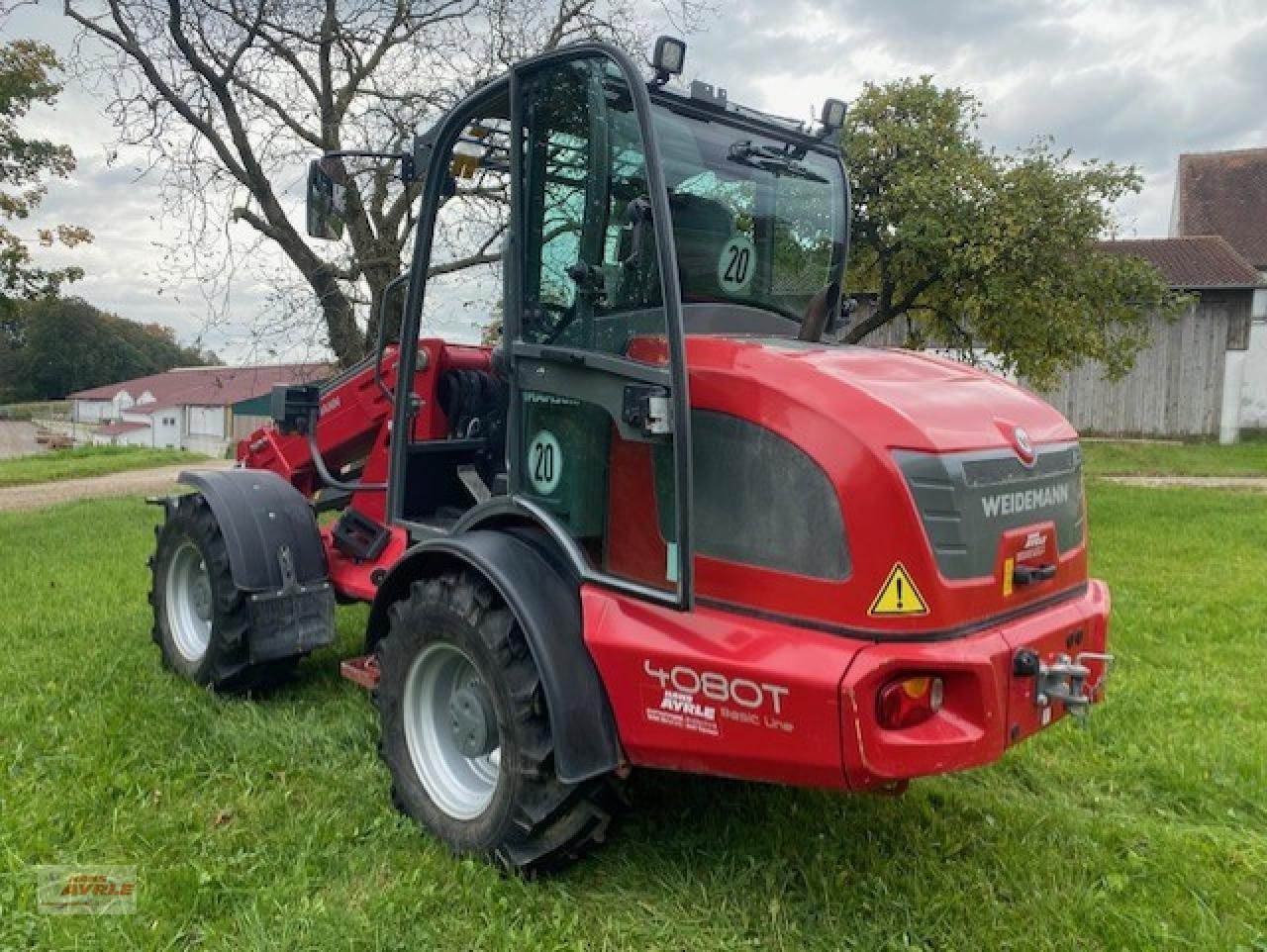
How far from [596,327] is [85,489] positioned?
1791 centimetres

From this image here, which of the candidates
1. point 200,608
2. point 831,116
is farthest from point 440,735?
point 831,116

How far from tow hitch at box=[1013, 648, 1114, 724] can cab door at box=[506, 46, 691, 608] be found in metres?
0.91

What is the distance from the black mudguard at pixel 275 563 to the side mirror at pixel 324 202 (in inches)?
47.5

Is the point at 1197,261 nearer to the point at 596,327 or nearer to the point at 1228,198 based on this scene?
the point at 1228,198

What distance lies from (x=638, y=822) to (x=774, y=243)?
2094 millimetres

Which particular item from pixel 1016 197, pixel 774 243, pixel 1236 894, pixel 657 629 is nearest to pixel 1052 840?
pixel 1236 894

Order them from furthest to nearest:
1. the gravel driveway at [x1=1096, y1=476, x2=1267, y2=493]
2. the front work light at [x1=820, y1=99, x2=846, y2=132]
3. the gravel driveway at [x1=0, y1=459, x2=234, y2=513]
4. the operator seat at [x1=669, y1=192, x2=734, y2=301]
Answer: the gravel driveway at [x1=0, y1=459, x2=234, y2=513] → the gravel driveway at [x1=1096, y1=476, x2=1267, y2=493] → the front work light at [x1=820, y1=99, x2=846, y2=132] → the operator seat at [x1=669, y1=192, x2=734, y2=301]

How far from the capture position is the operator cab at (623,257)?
9.59 ft

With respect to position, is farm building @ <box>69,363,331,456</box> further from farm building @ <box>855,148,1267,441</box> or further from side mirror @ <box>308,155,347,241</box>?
side mirror @ <box>308,155,347,241</box>

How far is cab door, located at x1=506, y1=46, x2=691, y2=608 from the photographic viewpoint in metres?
2.85

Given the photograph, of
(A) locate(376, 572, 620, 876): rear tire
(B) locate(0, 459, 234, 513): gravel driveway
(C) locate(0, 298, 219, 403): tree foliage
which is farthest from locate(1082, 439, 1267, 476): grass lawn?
(C) locate(0, 298, 219, 403): tree foliage

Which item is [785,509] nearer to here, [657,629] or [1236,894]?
[657,629]

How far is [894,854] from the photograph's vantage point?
334cm

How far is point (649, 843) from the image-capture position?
11.2 ft
